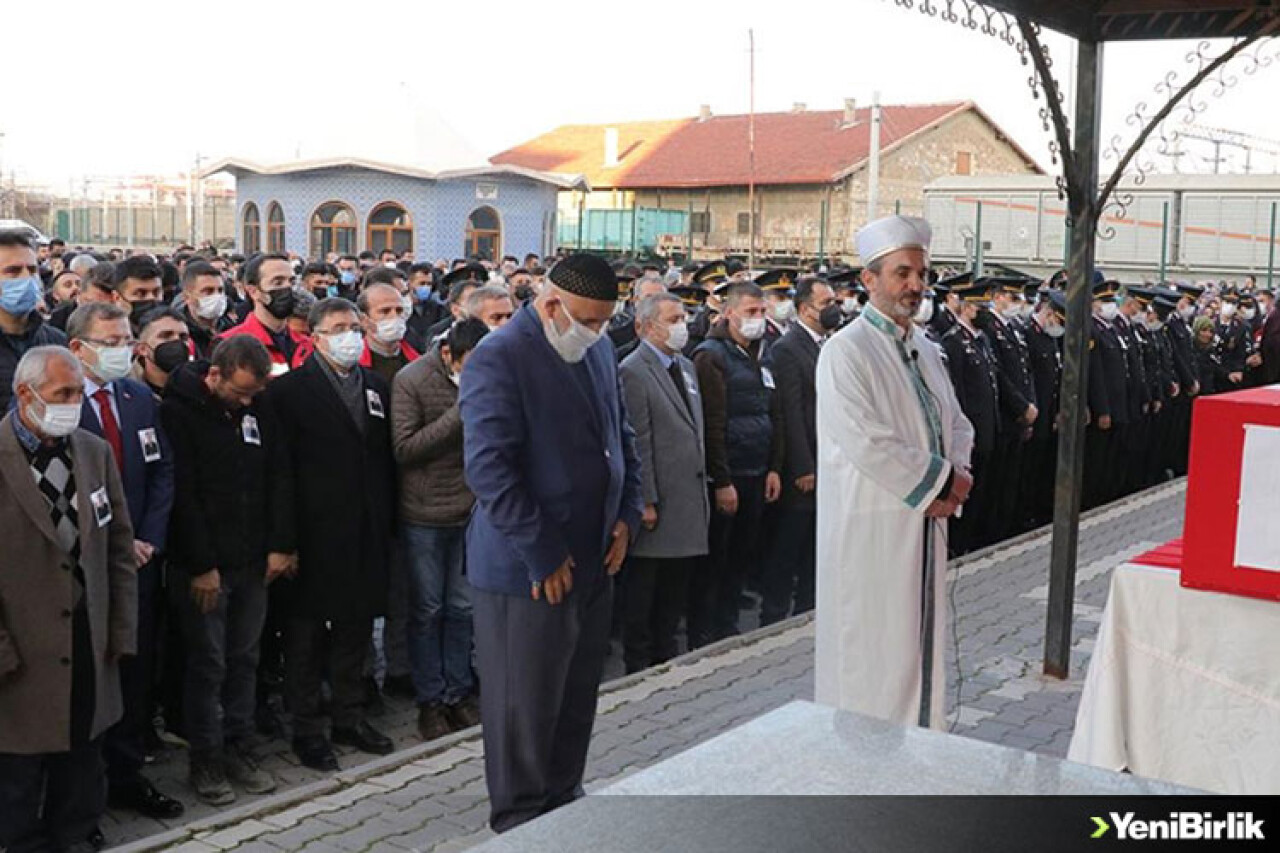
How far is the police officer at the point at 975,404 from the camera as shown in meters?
10.1

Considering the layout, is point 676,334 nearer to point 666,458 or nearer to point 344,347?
point 666,458

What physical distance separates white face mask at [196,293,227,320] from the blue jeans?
7.20ft

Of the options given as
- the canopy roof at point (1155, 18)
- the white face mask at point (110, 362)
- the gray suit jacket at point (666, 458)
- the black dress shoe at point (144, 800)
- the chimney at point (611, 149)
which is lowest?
the black dress shoe at point (144, 800)

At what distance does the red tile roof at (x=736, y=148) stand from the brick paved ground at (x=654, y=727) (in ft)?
119

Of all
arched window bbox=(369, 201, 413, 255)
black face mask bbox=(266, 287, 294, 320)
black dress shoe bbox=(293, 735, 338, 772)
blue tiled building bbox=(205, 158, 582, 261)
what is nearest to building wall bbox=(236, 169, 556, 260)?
blue tiled building bbox=(205, 158, 582, 261)

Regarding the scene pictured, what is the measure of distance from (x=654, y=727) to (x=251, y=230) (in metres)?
33.3

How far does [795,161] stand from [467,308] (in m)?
39.2

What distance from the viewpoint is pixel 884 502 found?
4.85m

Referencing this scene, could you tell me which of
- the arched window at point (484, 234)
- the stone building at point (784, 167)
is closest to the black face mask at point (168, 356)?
the arched window at point (484, 234)

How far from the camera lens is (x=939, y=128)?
47.2m

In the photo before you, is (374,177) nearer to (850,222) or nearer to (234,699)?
(850,222)

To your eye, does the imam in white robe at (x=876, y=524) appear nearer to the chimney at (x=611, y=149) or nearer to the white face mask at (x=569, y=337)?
the white face mask at (x=569, y=337)

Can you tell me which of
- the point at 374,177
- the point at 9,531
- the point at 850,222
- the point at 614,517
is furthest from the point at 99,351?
the point at 850,222

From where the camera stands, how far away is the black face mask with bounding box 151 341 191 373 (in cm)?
580
